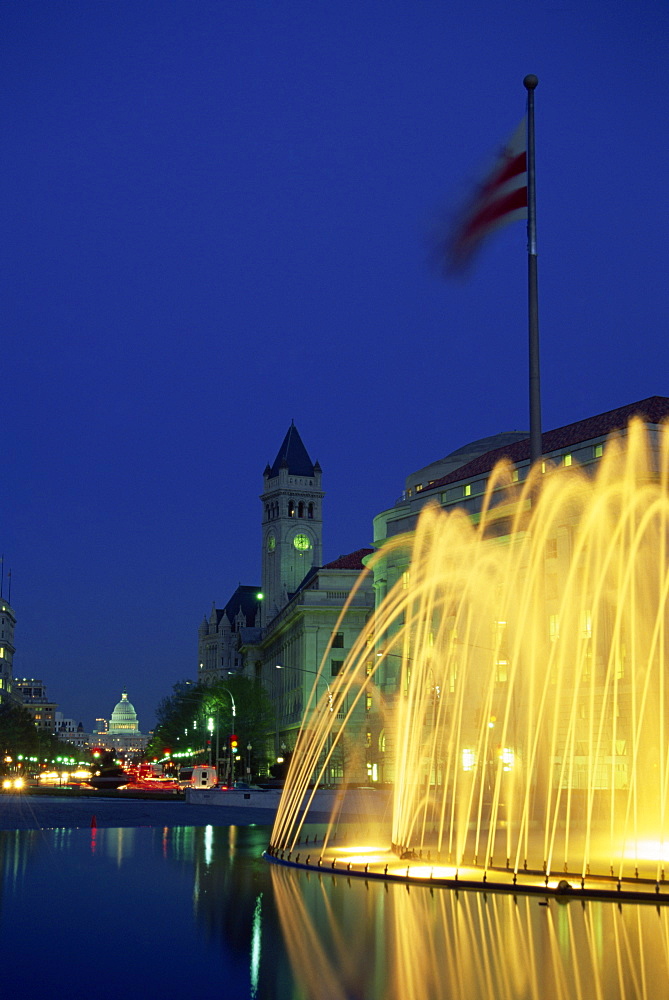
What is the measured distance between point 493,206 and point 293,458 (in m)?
169

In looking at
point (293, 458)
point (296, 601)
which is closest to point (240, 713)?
point (296, 601)

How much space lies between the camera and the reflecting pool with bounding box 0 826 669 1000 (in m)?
13.1

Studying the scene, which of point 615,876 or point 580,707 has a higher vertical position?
point 580,707

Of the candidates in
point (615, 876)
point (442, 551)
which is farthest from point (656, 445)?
point (615, 876)

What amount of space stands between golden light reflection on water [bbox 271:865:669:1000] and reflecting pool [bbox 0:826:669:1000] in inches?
1.1

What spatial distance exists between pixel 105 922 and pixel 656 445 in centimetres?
5563

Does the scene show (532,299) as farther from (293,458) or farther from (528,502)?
(293,458)

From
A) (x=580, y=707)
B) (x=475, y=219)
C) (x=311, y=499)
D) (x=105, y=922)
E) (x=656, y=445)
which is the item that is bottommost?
(x=105, y=922)

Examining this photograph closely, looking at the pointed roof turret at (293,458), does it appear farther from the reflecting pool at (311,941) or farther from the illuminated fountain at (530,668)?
the reflecting pool at (311,941)

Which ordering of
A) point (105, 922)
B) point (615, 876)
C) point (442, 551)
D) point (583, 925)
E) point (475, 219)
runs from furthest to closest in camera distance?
point (442, 551) < point (475, 219) < point (615, 876) < point (105, 922) < point (583, 925)

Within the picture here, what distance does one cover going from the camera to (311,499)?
19025cm

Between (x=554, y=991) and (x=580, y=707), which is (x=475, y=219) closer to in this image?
(x=554, y=991)

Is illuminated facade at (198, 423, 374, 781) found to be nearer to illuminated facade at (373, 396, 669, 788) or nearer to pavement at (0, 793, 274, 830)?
illuminated facade at (373, 396, 669, 788)

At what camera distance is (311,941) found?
16.0 meters
